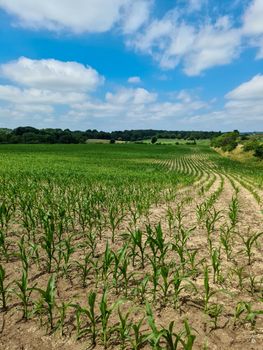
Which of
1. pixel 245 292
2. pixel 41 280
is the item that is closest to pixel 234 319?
pixel 245 292

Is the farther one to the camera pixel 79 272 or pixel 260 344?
pixel 79 272

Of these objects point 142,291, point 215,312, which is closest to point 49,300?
point 142,291

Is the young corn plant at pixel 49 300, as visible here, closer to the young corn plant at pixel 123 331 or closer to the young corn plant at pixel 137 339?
the young corn plant at pixel 123 331

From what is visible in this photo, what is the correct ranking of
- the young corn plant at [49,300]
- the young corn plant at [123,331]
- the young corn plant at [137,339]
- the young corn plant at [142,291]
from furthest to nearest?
1. the young corn plant at [142,291]
2. the young corn plant at [49,300]
3. the young corn plant at [123,331]
4. the young corn plant at [137,339]

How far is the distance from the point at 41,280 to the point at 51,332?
1531mm

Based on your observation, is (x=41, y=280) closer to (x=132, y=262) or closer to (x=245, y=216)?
(x=132, y=262)

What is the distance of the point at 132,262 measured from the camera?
19.6 feet

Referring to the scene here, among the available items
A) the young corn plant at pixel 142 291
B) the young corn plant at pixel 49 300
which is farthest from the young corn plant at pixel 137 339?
the young corn plant at pixel 49 300

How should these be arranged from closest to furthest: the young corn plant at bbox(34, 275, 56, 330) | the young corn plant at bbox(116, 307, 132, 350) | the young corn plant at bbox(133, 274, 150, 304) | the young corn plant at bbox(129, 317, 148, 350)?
the young corn plant at bbox(129, 317, 148, 350), the young corn plant at bbox(116, 307, 132, 350), the young corn plant at bbox(34, 275, 56, 330), the young corn plant at bbox(133, 274, 150, 304)

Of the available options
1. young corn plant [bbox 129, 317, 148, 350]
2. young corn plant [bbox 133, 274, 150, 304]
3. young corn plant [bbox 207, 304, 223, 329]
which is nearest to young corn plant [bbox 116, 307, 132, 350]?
young corn plant [bbox 129, 317, 148, 350]

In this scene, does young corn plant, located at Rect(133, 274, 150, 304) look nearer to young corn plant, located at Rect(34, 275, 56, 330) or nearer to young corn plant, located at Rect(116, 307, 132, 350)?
young corn plant, located at Rect(116, 307, 132, 350)

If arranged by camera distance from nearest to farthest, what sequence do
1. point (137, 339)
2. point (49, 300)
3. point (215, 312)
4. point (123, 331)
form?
point (137, 339) → point (123, 331) → point (49, 300) → point (215, 312)

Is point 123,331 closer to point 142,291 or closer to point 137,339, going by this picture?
point 137,339

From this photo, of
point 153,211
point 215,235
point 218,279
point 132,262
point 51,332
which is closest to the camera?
point 51,332
